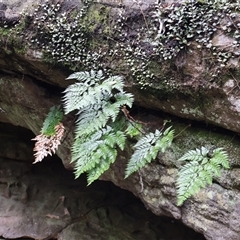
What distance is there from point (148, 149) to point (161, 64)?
1.59ft

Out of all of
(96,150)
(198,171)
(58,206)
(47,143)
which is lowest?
(58,206)

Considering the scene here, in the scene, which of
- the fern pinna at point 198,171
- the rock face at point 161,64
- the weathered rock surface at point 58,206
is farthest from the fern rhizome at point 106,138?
the weathered rock surface at point 58,206

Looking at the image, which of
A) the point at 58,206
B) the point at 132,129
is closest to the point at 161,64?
the point at 132,129

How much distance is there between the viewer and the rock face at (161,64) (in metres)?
1.90

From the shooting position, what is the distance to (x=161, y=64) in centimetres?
204

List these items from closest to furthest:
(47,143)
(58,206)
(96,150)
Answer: (96,150) < (47,143) < (58,206)

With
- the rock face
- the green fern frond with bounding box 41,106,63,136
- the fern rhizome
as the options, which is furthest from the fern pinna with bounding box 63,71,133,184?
the green fern frond with bounding box 41,106,63,136

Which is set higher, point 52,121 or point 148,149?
point 148,149

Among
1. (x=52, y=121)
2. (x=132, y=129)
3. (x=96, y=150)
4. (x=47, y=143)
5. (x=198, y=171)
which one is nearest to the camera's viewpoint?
(x=198, y=171)

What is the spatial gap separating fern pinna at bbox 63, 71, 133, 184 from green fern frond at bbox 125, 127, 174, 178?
0.10m

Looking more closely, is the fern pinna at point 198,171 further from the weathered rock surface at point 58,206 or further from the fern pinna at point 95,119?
the weathered rock surface at point 58,206

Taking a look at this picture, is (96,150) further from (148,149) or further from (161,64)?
(161,64)

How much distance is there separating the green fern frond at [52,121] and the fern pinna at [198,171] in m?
0.93

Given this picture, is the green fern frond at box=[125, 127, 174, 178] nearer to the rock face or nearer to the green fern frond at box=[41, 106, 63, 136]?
the rock face
